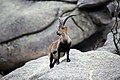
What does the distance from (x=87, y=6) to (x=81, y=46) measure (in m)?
1.17

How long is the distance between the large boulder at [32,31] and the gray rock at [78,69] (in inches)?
97.9

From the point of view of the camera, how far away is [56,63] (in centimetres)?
579

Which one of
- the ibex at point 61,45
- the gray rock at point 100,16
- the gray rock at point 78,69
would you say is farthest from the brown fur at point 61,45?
the gray rock at point 100,16

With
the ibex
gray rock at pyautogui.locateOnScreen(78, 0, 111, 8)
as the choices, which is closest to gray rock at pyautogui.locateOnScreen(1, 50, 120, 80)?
the ibex

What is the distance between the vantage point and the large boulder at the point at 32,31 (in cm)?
929

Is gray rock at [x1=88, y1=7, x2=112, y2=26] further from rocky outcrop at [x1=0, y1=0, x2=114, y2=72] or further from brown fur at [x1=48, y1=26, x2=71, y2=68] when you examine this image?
brown fur at [x1=48, y1=26, x2=71, y2=68]

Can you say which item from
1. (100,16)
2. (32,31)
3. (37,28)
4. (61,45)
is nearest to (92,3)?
(100,16)

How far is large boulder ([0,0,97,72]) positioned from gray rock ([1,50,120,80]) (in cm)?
249

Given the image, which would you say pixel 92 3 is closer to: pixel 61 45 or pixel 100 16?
pixel 100 16

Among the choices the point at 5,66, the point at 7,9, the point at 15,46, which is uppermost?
the point at 7,9

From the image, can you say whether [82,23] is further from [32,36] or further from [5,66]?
[5,66]

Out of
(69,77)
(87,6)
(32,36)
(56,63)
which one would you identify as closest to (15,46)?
(32,36)

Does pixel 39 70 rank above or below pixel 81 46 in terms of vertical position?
above

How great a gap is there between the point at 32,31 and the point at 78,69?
13.4 feet
